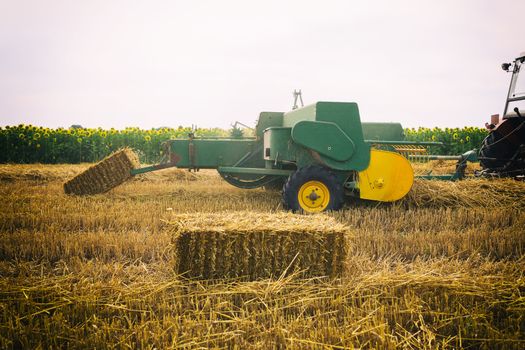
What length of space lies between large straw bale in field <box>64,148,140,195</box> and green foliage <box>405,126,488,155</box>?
46.2 feet

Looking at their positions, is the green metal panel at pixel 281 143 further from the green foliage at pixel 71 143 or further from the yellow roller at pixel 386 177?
the green foliage at pixel 71 143

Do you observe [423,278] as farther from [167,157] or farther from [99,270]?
[167,157]

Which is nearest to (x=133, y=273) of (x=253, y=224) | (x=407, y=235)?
(x=253, y=224)

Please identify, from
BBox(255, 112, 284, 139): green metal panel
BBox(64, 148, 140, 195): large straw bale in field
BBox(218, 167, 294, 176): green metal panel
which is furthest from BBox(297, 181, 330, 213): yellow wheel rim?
BBox(64, 148, 140, 195): large straw bale in field

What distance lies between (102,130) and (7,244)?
42.6 ft

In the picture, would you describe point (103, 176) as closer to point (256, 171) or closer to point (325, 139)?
point (256, 171)

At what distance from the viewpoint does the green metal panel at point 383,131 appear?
926 cm

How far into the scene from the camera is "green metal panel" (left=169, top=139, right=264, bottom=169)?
6.92 meters

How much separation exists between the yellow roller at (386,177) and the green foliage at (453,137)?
42.9 feet

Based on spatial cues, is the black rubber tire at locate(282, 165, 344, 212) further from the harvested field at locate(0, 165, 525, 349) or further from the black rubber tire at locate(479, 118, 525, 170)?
the black rubber tire at locate(479, 118, 525, 170)

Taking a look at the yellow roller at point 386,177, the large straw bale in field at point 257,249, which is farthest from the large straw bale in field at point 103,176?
the large straw bale in field at point 257,249

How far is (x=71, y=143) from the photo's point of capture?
1552cm

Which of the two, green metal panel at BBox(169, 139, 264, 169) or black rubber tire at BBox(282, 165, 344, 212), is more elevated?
green metal panel at BBox(169, 139, 264, 169)

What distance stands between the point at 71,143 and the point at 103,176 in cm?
957
